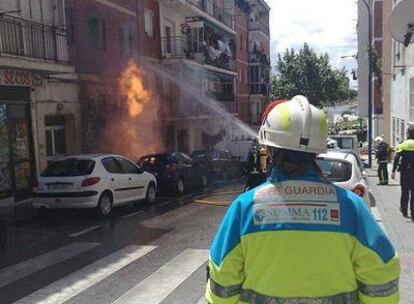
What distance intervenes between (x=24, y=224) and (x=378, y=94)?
146ft

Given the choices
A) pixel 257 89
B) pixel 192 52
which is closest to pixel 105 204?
pixel 192 52

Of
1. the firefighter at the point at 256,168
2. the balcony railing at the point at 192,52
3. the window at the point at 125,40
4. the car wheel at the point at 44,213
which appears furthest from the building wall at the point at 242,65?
the car wheel at the point at 44,213

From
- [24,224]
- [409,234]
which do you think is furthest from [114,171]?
[409,234]

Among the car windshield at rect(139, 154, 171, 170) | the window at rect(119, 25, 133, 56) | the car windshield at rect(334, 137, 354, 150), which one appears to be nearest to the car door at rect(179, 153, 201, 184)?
the car windshield at rect(139, 154, 171, 170)

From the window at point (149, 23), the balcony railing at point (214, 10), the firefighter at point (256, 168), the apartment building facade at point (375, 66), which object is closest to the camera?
the firefighter at point (256, 168)

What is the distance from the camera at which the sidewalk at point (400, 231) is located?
5.75 m

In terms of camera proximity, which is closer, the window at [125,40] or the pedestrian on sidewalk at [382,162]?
the pedestrian on sidewalk at [382,162]

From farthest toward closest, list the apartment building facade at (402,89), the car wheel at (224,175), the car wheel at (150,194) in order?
the car wheel at (224,175)
the apartment building facade at (402,89)
the car wheel at (150,194)

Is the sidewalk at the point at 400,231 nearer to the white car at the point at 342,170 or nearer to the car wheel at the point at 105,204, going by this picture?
the white car at the point at 342,170

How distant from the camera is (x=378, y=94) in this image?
50.5m

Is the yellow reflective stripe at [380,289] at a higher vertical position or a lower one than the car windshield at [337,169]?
higher

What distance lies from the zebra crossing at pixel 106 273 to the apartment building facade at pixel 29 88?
681 centimetres

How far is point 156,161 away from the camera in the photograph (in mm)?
16531

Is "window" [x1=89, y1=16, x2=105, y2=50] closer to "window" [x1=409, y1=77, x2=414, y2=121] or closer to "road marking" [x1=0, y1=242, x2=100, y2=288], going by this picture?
"window" [x1=409, y1=77, x2=414, y2=121]
